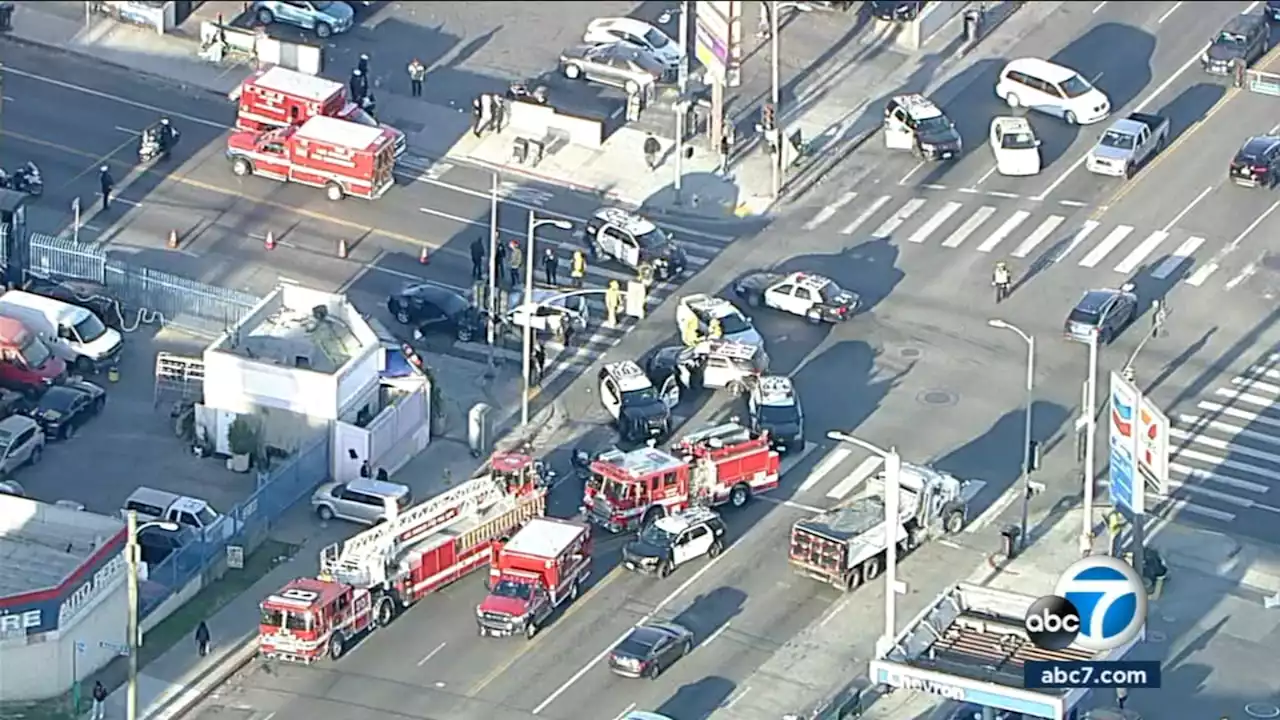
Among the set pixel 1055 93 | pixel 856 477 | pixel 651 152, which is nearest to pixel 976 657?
pixel 856 477

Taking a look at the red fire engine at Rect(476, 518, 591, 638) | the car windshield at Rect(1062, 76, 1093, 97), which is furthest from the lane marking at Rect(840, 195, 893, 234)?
the red fire engine at Rect(476, 518, 591, 638)

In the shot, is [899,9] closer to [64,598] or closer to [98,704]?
[64,598]

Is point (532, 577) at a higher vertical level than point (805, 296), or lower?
lower

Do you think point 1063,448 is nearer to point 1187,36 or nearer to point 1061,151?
point 1061,151

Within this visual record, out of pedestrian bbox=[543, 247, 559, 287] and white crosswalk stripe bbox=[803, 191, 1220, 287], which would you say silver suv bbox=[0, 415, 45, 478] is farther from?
white crosswalk stripe bbox=[803, 191, 1220, 287]

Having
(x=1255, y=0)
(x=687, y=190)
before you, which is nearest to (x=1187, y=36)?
(x=1255, y=0)
